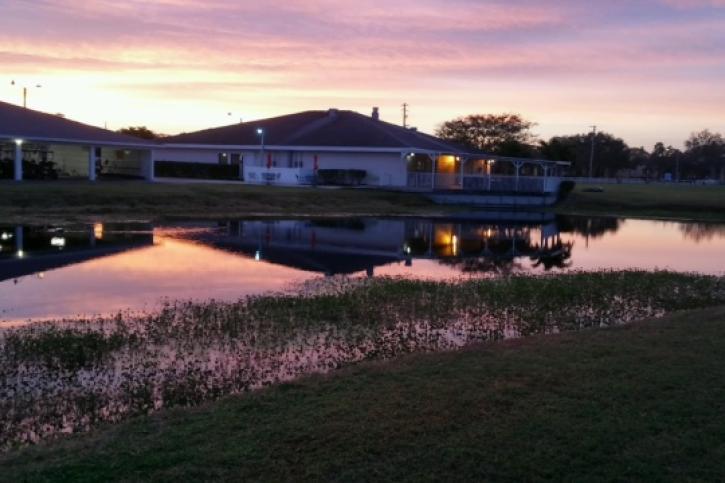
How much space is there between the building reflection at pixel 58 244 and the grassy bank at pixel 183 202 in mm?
3244

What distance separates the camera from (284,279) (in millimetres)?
17047

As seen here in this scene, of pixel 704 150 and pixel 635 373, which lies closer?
pixel 635 373

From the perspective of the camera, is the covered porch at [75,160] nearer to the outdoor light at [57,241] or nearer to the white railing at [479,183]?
→ the white railing at [479,183]

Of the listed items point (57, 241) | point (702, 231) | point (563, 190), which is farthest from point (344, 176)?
point (57, 241)

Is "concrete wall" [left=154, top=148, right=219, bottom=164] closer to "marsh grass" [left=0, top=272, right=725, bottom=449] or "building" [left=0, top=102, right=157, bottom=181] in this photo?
"building" [left=0, top=102, right=157, bottom=181]

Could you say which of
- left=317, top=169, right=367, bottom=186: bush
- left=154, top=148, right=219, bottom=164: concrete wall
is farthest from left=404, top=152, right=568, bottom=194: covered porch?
left=154, top=148, right=219, bottom=164: concrete wall

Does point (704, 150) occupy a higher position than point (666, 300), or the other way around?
point (704, 150)

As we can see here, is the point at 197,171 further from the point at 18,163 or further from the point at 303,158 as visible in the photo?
the point at 18,163

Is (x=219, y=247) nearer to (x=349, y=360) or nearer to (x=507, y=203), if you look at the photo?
(x=349, y=360)

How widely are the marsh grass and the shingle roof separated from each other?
34.2 meters

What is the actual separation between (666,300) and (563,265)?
7289 millimetres

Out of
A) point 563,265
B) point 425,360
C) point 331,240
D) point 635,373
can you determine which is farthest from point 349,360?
point 331,240

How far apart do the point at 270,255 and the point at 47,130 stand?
88.8ft

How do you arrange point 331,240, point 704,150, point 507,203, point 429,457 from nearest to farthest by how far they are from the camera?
point 429,457 < point 331,240 < point 507,203 < point 704,150
